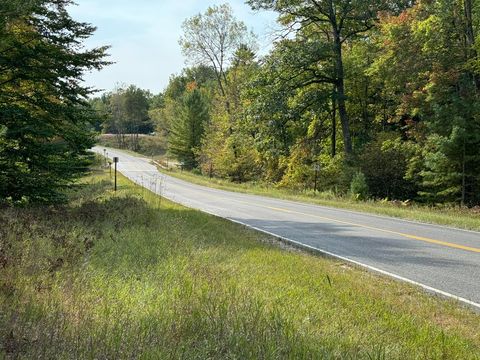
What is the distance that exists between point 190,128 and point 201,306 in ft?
207

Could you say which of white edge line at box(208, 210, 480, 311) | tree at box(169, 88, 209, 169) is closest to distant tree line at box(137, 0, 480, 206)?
white edge line at box(208, 210, 480, 311)

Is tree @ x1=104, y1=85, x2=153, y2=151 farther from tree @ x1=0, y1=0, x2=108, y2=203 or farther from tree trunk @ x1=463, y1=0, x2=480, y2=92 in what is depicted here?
tree @ x1=0, y1=0, x2=108, y2=203

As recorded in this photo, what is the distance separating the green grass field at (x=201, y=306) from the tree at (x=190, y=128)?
58349mm

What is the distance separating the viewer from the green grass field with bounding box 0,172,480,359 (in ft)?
12.3

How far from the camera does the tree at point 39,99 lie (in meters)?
12.6

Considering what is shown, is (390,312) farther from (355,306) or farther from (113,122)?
(113,122)

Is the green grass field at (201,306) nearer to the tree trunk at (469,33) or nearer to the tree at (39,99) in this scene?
the tree at (39,99)

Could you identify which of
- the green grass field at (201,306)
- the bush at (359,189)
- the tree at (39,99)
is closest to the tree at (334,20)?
the bush at (359,189)

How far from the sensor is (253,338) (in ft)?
13.0

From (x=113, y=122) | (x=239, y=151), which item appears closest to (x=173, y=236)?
(x=239, y=151)

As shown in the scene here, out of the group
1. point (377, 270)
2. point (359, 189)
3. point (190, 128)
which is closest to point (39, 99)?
point (377, 270)

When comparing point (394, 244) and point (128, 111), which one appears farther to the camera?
point (128, 111)

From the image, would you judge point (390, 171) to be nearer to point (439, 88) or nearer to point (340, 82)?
point (439, 88)

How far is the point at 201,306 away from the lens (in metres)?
4.78
